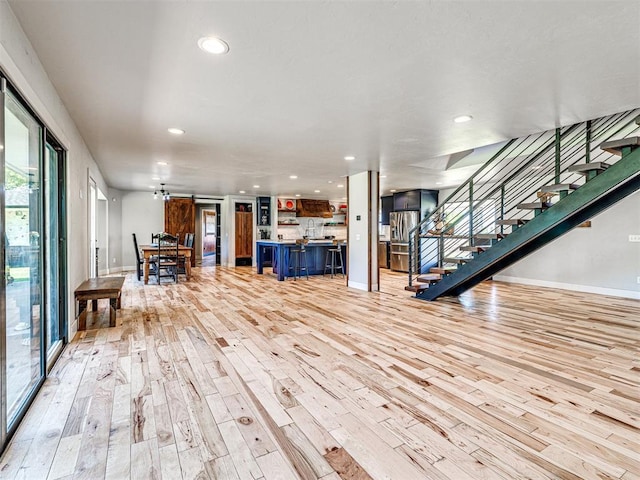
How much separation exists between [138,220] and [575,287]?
1120 centimetres

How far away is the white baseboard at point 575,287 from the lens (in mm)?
5648

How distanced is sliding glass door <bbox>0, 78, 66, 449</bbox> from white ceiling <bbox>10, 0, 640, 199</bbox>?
0.59 m

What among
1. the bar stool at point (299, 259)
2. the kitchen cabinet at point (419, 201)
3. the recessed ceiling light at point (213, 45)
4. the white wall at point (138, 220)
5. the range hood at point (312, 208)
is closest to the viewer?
the recessed ceiling light at point (213, 45)

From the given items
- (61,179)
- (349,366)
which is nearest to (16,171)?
(61,179)

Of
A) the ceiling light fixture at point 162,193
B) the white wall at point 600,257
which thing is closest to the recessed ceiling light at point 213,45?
the white wall at point 600,257

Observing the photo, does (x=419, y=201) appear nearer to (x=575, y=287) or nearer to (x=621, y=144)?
(x=575, y=287)

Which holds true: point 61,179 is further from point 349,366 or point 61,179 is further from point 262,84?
point 349,366

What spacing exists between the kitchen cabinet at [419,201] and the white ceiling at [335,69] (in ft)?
16.2

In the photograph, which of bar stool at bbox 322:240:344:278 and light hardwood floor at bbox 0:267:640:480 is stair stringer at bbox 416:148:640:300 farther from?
bar stool at bbox 322:240:344:278

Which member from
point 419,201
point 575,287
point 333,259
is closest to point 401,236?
point 419,201

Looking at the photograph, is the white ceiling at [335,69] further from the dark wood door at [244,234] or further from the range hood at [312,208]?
the range hood at [312,208]

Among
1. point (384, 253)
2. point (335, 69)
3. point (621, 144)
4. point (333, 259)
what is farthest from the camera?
point (384, 253)

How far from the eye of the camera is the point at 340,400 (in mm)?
2238

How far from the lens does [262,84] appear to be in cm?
279
